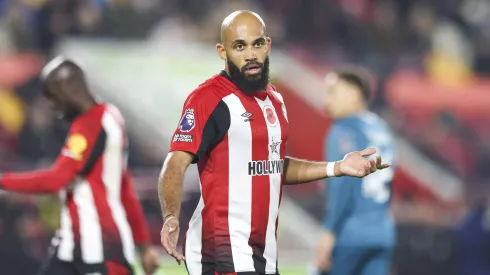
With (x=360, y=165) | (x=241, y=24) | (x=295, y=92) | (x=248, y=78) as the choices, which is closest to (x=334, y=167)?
(x=360, y=165)

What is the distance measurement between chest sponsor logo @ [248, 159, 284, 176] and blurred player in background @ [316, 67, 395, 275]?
2.74 metres

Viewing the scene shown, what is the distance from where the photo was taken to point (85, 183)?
7.56m

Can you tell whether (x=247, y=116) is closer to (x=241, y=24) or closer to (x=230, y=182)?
(x=230, y=182)

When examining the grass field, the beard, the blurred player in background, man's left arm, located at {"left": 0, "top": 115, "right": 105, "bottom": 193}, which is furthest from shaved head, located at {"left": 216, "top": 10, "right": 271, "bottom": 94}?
the grass field

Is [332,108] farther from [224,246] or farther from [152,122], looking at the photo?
[152,122]

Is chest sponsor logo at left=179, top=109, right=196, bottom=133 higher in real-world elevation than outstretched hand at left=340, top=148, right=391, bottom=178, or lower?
higher

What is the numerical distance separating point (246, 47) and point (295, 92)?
35.6 ft

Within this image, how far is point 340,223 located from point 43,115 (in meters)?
5.91

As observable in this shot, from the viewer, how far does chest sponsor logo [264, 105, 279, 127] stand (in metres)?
6.11

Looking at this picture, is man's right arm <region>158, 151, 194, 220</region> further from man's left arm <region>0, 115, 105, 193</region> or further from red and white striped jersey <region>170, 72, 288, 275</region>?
man's left arm <region>0, 115, 105, 193</region>

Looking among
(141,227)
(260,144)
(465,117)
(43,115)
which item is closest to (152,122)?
(43,115)

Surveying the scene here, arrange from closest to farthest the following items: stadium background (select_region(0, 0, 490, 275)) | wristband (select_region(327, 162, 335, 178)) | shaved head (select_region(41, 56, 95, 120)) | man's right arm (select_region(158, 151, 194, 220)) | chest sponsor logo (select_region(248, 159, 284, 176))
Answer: man's right arm (select_region(158, 151, 194, 220))
chest sponsor logo (select_region(248, 159, 284, 176))
wristband (select_region(327, 162, 335, 178))
shaved head (select_region(41, 56, 95, 120))
stadium background (select_region(0, 0, 490, 275))

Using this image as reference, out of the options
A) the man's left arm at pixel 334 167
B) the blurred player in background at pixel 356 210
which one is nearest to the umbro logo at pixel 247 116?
the man's left arm at pixel 334 167

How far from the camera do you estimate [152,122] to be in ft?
Answer: 51.0
